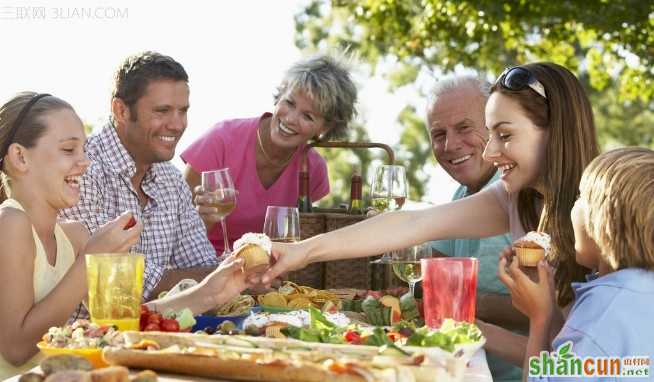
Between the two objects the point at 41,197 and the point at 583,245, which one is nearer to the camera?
the point at 583,245

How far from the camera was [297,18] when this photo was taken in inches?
970

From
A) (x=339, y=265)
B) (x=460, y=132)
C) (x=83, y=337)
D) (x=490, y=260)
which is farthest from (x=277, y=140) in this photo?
(x=83, y=337)

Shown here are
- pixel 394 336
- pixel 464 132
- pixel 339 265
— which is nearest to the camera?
pixel 394 336

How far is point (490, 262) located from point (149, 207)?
1.81m

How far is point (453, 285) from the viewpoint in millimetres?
2896

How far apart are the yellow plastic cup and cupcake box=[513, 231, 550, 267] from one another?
119 cm

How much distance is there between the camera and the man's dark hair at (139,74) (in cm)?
504

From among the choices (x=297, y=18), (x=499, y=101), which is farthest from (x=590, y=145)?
(x=297, y=18)

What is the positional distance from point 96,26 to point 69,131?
9.72 metres

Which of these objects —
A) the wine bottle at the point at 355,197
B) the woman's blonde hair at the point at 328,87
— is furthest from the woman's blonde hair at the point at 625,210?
the woman's blonde hair at the point at 328,87

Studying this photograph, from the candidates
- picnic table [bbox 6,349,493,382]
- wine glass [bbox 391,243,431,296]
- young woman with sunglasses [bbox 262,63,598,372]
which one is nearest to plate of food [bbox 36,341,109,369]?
picnic table [bbox 6,349,493,382]

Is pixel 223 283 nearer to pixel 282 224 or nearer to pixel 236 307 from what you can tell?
pixel 236 307

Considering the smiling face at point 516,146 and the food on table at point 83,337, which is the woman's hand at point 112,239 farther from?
the smiling face at point 516,146

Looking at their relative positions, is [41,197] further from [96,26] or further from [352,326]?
[96,26]
